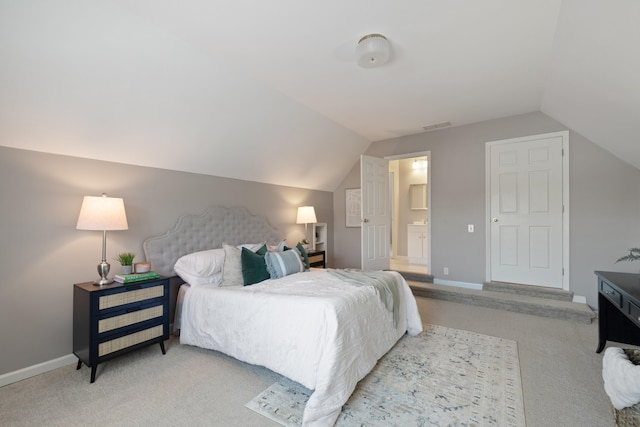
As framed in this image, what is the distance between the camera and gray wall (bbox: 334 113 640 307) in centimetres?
367

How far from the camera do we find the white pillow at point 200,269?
2.99 meters

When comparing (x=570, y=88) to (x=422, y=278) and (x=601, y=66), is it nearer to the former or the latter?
(x=601, y=66)

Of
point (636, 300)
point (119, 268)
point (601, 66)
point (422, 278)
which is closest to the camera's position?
point (636, 300)

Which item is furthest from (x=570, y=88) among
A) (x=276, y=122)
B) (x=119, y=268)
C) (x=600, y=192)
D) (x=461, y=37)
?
(x=119, y=268)

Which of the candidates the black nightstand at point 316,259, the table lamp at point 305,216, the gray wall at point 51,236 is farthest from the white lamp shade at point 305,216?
the gray wall at point 51,236

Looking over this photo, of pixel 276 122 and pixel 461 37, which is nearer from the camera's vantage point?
pixel 461 37

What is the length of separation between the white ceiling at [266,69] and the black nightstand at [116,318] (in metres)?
1.27

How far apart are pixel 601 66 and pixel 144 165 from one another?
13.6 ft

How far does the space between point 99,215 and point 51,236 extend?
1.62 ft

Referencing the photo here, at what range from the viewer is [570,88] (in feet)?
9.56

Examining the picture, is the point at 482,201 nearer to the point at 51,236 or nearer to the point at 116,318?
the point at 116,318

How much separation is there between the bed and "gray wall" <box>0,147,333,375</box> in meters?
0.38

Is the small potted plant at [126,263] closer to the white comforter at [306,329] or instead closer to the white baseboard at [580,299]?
the white comforter at [306,329]

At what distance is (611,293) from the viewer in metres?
2.35
